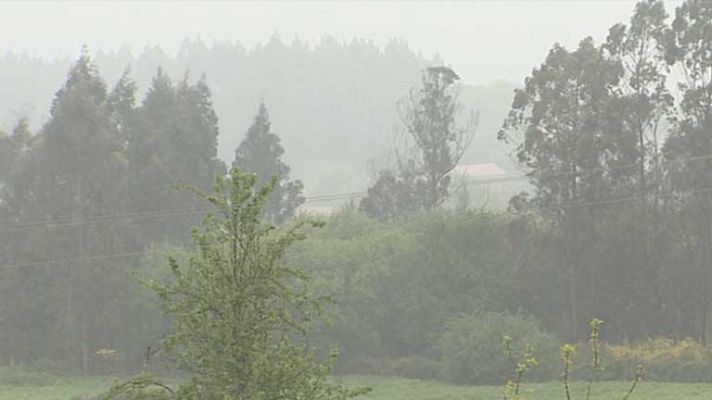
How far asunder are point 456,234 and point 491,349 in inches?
315

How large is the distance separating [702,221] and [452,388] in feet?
40.8

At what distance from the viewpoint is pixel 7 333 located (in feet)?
156

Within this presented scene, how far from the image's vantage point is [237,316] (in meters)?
6.88

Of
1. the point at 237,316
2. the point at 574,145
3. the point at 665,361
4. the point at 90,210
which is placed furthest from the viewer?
the point at 90,210

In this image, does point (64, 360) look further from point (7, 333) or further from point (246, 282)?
point (246, 282)

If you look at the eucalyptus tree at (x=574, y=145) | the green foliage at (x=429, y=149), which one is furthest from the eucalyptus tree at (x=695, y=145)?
the green foliage at (x=429, y=149)

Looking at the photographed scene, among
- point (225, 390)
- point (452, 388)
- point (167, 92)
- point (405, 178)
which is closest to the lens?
point (225, 390)

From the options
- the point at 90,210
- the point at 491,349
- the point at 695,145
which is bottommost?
the point at 491,349

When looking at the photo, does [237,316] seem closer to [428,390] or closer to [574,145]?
[428,390]

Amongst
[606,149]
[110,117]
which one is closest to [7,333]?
[110,117]

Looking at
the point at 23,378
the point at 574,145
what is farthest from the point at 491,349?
the point at 23,378

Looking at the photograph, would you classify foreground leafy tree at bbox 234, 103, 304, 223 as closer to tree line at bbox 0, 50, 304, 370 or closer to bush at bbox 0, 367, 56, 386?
tree line at bbox 0, 50, 304, 370

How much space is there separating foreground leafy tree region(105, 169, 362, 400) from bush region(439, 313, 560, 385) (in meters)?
29.7

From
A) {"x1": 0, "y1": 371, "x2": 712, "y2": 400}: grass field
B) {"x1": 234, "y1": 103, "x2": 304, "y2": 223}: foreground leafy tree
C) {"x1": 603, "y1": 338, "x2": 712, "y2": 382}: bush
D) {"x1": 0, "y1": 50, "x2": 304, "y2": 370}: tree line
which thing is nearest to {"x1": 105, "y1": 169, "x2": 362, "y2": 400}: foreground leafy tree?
{"x1": 0, "y1": 371, "x2": 712, "y2": 400}: grass field
